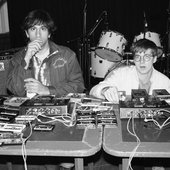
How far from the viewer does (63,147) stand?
1.30 m

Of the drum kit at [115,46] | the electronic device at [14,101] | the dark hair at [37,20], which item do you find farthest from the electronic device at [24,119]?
the drum kit at [115,46]

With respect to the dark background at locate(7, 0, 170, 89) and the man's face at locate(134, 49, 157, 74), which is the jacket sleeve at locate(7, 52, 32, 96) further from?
the dark background at locate(7, 0, 170, 89)

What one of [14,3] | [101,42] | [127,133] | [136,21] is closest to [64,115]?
[127,133]

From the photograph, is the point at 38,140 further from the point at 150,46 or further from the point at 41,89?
the point at 150,46

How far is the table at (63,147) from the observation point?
1.27 meters

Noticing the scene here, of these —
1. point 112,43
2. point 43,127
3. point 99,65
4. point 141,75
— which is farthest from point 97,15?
point 43,127

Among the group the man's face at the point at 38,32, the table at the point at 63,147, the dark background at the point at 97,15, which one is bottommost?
the table at the point at 63,147

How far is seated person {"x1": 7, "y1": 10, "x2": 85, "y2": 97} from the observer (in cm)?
238

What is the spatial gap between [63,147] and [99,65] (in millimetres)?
4151

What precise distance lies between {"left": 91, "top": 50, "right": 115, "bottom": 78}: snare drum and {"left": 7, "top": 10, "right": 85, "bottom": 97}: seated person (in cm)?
272

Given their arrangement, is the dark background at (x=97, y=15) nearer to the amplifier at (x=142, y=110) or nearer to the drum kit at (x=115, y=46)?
the drum kit at (x=115, y=46)

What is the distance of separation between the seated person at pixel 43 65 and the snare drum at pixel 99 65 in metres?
2.72

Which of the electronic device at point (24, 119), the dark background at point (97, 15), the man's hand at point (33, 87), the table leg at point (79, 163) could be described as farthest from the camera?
the dark background at point (97, 15)

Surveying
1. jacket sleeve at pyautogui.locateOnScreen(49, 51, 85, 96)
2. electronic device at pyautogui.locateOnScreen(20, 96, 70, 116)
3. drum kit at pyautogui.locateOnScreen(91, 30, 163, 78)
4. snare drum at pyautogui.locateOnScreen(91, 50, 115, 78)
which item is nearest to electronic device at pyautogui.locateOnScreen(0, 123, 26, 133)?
electronic device at pyautogui.locateOnScreen(20, 96, 70, 116)
